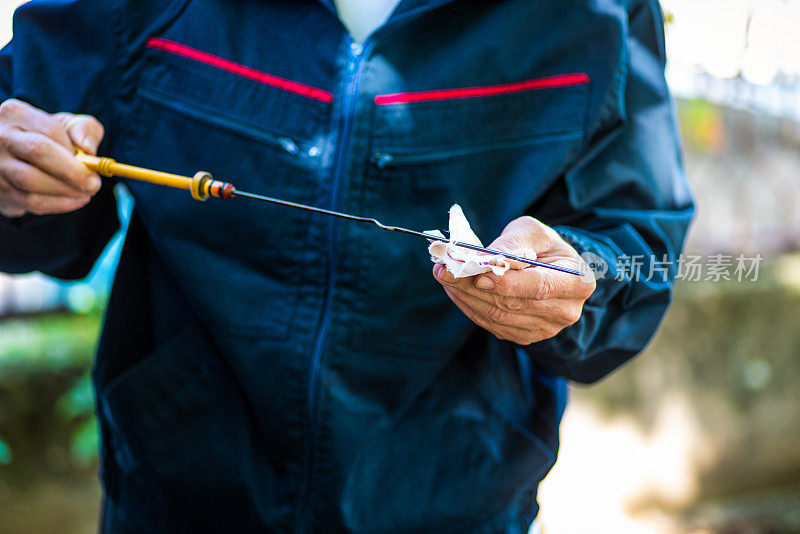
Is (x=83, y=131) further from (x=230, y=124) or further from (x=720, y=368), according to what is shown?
(x=720, y=368)

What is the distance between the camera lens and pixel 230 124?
124 cm

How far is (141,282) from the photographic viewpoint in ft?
4.48

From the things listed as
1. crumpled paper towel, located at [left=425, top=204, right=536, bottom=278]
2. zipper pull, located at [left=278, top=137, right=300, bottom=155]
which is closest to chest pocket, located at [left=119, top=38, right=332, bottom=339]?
zipper pull, located at [left=278, top=137, right=300, bottom=155]

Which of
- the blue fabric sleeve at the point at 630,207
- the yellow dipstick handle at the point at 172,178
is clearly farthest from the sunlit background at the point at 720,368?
the yellow dipstick handle at the point at 172,178

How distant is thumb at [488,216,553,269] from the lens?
3.37 ft

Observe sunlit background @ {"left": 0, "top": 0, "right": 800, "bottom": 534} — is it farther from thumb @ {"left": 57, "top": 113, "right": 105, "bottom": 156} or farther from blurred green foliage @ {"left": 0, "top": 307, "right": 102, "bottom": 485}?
thumb @ {"left": 57, "top": 113, "right": 105, "bottom": 156}

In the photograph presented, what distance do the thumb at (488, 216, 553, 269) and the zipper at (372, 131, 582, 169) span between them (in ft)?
0.68

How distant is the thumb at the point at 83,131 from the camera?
1.11m

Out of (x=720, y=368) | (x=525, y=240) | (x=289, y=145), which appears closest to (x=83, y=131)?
(x=289, y=145)

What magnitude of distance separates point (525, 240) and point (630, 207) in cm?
36

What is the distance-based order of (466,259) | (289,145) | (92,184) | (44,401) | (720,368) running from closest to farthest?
(466,259), (92,184), (289,145), (44,401), (720,368)

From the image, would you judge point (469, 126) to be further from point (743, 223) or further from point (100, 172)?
point (743, 223)

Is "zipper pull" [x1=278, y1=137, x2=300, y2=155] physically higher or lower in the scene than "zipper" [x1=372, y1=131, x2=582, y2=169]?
higher

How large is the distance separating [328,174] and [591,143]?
502 mm
